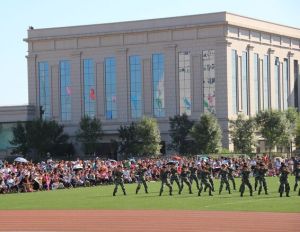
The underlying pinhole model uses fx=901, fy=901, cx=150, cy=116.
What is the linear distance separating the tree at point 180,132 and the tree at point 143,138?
2914mm

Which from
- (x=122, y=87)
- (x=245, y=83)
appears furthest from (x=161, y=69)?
(x=245, y=83)

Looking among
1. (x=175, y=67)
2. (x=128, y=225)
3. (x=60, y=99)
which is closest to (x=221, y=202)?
(x=128, y=225)

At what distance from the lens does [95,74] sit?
108 meters

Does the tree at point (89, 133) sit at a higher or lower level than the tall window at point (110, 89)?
lower

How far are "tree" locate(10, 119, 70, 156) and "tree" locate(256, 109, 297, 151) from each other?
903 inches

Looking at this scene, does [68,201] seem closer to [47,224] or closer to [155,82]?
[47,224]

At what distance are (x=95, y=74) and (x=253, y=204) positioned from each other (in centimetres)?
7390

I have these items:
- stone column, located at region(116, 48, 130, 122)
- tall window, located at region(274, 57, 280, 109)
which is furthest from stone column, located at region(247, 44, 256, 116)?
stone column, located at region(116, 48, 130, 122)

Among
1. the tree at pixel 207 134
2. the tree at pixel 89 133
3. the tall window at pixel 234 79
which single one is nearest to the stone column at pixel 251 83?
the tall window at pixel 234 79

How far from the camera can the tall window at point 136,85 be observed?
10606 centimetres

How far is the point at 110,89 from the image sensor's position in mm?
108000

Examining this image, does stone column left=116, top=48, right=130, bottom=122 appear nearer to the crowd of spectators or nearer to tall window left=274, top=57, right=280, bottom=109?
tall window left=274, top=57, right=280, bottom=109

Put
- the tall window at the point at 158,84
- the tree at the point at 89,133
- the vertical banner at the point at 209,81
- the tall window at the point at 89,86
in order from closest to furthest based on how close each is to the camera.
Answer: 1. the vertical banner at the point at 209,81
2. the tree at the point at 89,133
3. the tall window at the point at 158,84
4. the tall window at the point at 89,86

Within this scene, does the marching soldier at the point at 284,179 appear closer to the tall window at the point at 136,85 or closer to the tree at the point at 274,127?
the tree at the point at 274,127
